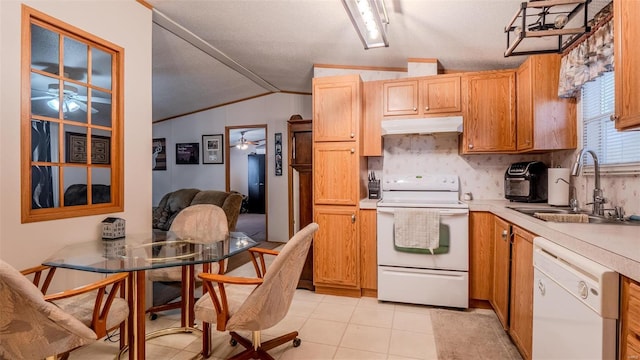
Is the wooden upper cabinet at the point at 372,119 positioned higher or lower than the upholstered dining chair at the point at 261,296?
higher

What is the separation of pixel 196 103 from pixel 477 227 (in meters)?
4.90

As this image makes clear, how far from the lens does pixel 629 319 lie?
0.97m

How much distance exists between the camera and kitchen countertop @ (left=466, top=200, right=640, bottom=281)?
976 mm

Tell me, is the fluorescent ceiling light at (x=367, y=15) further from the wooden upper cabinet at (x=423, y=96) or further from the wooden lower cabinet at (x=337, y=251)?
the wooden lower cabinet at (x=337, y=251)

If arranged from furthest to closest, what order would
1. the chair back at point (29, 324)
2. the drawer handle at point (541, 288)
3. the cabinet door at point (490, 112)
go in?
the cabinet door at point (490, 112), the drawer handle at point (541, 288), the chair back at point (29, 324)

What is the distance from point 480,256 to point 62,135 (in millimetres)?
3273

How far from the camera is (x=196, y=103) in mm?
5566

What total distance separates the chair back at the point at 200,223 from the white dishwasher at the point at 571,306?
2.03 metres

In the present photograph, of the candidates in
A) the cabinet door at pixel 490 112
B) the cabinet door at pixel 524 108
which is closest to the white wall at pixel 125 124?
the cabinet door at pixel 490 112

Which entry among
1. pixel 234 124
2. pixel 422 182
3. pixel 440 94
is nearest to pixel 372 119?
pixel 440 94

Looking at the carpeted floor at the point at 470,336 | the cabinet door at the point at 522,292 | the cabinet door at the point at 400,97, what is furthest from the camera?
the cabinet door at the point at 400,97

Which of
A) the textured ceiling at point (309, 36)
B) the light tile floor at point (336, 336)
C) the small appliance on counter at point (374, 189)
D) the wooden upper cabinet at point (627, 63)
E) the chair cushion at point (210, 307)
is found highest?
the textured ceiling at point (309, 36)

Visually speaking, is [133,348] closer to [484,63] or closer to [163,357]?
[163,357]

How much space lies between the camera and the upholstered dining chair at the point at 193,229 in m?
2.42
